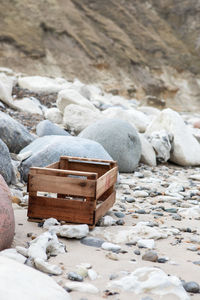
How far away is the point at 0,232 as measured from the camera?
8.79ft

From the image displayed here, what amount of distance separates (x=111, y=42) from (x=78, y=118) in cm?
1754

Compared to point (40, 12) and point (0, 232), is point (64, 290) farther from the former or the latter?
point (40, 12)

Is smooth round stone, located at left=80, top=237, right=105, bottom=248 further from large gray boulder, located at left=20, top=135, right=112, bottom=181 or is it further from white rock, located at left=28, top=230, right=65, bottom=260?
large gray boulder, located at left=20, top=135, right=112, bottom=181

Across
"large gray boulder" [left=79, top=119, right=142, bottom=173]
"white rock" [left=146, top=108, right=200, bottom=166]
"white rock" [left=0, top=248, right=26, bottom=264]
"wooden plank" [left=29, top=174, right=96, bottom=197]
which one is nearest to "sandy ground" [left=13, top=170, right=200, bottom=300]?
"white rock" [left=0, top=248, right=26, bottom=264]

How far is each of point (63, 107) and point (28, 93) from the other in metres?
2.82

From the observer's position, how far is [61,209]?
358 cm

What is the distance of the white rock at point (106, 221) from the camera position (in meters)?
3.71

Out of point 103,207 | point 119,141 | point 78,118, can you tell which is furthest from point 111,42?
point 103,207

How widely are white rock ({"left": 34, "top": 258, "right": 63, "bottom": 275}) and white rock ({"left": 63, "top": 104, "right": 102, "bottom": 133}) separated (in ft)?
18.6

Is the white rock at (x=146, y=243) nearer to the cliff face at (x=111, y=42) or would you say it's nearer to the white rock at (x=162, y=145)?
the white rock at (x=162, y=145)

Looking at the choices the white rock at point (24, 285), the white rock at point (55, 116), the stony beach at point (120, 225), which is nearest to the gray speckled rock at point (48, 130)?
the stony beach at point (120, 225)

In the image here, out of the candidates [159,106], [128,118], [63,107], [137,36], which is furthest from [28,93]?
[137,36]

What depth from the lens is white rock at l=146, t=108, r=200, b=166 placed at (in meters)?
7.79

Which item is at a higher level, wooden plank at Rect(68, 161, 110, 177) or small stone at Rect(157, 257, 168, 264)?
wooden plank at Rect(68, 161, 110, 177)
